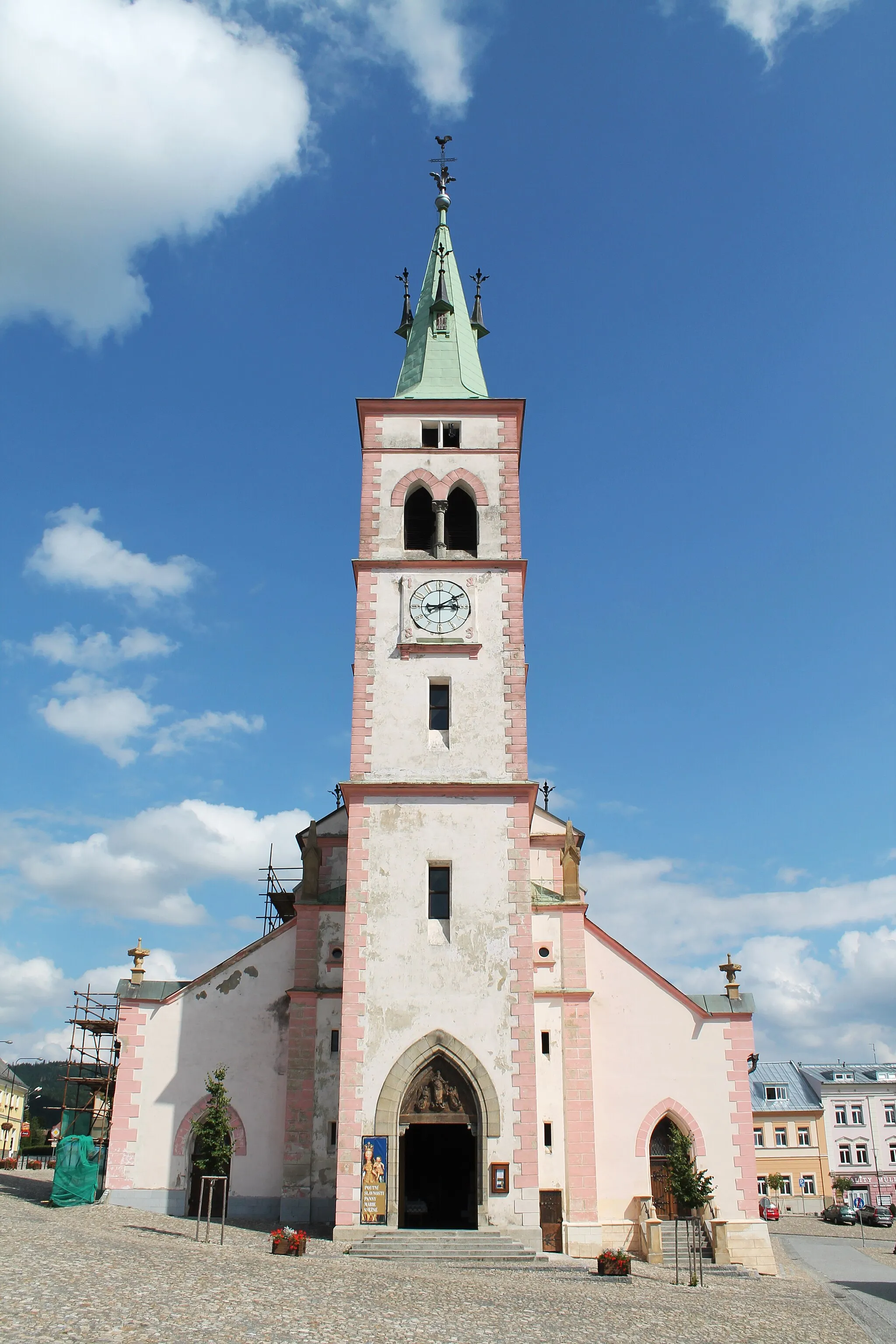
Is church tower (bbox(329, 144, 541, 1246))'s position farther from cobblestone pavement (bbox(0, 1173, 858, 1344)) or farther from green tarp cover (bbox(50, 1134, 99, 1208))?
green tarp cover (bbox(50, 1134, 99, 1208))

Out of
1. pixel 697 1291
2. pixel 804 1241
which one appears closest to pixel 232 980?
pixel 697 1291

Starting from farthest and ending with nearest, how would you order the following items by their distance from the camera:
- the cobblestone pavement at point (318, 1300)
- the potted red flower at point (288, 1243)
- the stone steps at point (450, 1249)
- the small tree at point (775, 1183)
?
the small tree at point (775, 1183), the stone steps at point (450, 1249), the potted red flower at point (288, 1243), the cobblestone pavement at point (318, 1300)

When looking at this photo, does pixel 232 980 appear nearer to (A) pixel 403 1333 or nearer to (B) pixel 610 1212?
(B) pixel 610 1212

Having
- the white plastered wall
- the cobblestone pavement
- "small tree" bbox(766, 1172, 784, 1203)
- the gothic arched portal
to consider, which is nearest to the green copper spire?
the white plastered wall

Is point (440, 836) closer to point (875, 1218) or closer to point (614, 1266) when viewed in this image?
point (614, 1266)

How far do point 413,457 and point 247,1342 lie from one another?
2145cm

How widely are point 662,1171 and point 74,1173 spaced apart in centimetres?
1324

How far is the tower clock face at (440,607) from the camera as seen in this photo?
2666 cm

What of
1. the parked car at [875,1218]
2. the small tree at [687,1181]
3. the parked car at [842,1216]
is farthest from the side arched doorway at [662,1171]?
the parked car at [842,1216]

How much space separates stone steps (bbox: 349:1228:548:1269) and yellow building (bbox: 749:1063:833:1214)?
168 feet

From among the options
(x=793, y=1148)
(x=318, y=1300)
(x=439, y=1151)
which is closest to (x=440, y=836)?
(x=439, y=1151)

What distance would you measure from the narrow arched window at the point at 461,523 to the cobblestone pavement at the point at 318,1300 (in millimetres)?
16181

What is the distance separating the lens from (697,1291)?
65.2 feet

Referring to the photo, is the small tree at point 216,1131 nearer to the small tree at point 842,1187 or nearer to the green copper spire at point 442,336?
the green copper spire at point 442,336
